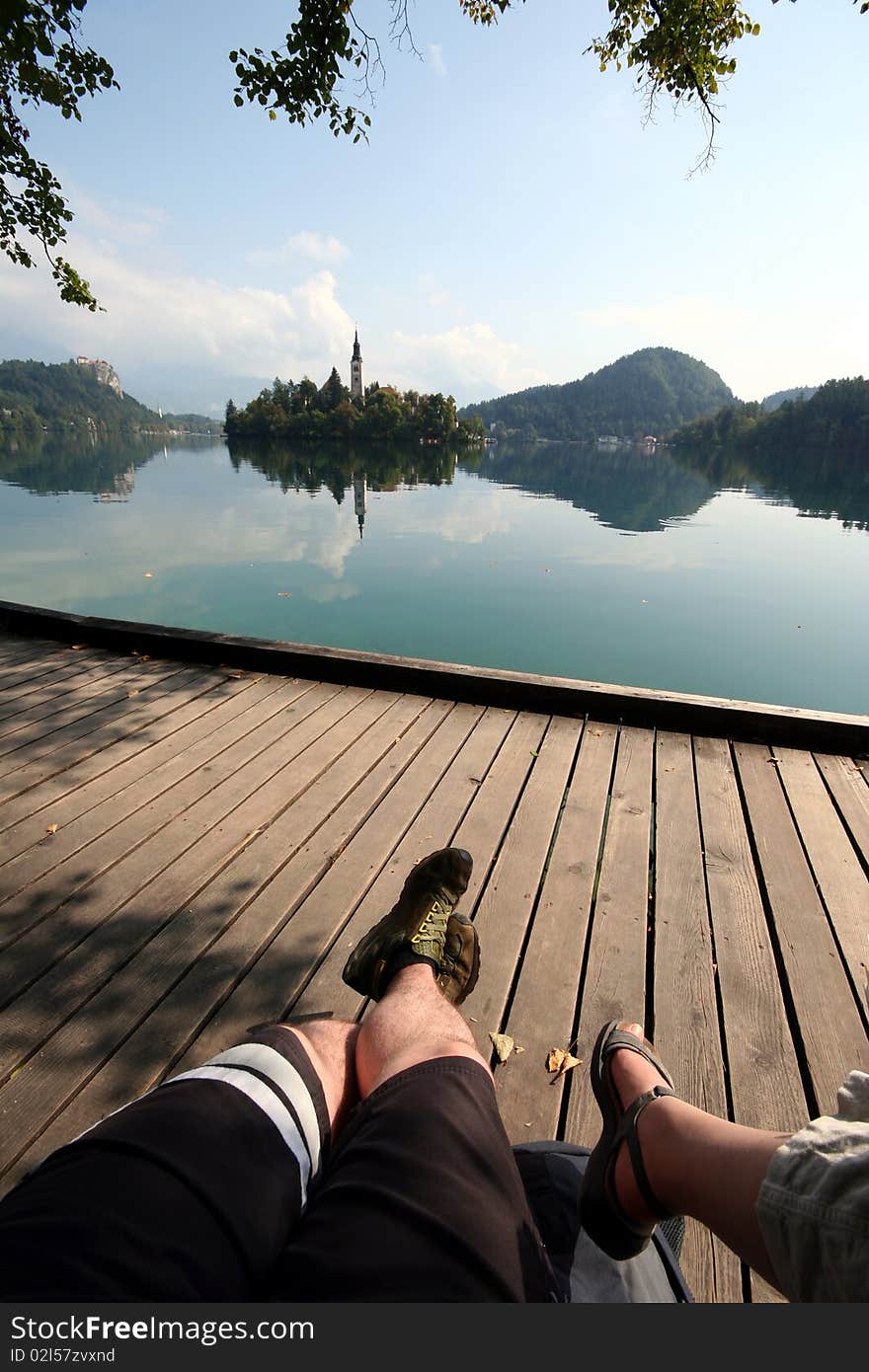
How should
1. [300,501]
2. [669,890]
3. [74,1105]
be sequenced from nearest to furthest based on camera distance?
1. [74,1105]
2. [669,890]
3. [300,501]

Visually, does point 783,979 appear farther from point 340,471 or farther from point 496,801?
point 340,471

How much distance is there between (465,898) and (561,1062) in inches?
25.1

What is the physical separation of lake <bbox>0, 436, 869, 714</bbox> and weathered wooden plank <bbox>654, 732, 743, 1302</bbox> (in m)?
5.57

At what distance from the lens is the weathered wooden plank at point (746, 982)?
57.6 inches

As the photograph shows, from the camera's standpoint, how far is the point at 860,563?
14.9 meters

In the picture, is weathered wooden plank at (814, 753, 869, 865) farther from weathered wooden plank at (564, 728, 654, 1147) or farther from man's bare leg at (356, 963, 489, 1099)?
man's bare leg at (356, 963, 489, 1099)

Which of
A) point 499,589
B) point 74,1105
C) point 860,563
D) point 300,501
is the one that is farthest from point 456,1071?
point 300,501

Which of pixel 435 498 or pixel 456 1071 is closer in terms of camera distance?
pixel 456 1071

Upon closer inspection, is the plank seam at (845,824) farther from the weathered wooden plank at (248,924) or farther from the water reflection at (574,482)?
the water reflection at (574,482)

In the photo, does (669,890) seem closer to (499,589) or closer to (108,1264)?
(108,1264)

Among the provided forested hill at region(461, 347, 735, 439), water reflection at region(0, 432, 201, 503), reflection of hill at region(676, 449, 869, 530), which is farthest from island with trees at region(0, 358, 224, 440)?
reflection of hill at region(676, 449, 869, 530)

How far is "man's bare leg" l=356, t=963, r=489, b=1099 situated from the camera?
1200mm

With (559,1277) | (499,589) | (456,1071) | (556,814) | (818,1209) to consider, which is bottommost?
(499,589)

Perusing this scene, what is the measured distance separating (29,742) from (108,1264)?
2.97m
